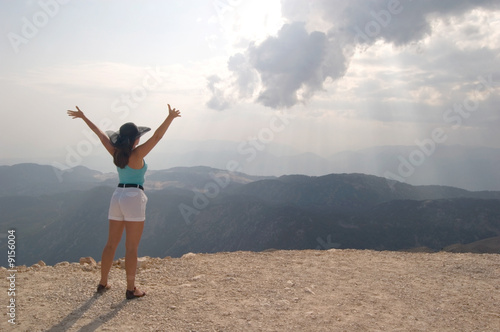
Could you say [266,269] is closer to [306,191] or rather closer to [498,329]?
[498,329]

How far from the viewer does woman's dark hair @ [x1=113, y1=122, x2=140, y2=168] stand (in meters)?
5.38

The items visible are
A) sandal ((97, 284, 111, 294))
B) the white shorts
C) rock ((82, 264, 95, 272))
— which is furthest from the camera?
rock ((82, 264, 95, 272))

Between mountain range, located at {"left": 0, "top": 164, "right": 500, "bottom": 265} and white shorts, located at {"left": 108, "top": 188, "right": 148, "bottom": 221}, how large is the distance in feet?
281

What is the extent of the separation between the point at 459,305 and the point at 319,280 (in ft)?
8.36

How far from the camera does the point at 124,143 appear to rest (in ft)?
17.8

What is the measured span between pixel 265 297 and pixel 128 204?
2.90 m

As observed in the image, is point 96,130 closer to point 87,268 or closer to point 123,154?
point 123,154

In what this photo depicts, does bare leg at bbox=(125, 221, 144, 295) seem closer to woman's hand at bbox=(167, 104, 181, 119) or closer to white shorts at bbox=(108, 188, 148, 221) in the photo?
white shorts at bbox=(108, 188, 148, 221)

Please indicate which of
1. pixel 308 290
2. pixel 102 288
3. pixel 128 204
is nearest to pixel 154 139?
pixel 128 204

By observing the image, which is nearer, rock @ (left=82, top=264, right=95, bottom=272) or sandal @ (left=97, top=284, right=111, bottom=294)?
sandal @ (left=97, top=284, right=111, bottom=294)

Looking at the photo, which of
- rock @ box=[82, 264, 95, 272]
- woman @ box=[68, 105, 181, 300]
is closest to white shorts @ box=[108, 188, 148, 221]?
woman @ box=[68, 105, 181, 300]

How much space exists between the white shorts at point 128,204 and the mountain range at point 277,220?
8561 centimetres

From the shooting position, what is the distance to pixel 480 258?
10516 millimetres

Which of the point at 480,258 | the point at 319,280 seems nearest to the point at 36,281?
the point at 319,280
